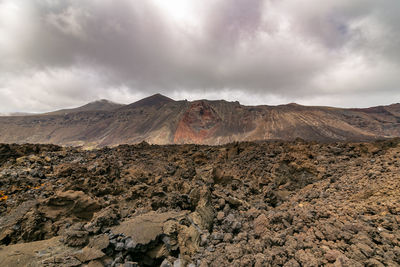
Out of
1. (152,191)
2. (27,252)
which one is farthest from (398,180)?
(27,252)

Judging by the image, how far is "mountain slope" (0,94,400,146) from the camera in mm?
58625

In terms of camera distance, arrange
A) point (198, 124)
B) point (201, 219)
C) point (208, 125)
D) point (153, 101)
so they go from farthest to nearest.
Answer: point (153, 101)
point (198, 124)
point (208, 125)
point (201, 219)

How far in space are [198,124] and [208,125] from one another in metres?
4.09

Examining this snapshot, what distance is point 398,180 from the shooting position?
5.04m

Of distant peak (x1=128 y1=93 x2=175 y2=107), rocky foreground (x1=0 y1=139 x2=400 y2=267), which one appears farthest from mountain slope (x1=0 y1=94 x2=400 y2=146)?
rocky foreground (x1=0 y1=139 x2=400 y2=267)

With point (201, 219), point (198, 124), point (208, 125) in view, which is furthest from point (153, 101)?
→ point (201, 219)

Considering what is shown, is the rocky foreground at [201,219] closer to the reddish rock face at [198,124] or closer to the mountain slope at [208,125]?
the mountain slope at [208,125]

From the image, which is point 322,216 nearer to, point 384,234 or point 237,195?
point 384,234

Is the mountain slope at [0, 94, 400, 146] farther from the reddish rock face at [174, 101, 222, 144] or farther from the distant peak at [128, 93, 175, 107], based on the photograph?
the distant peak at [128, 93, 175, 107]

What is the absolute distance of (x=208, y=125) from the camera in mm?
72875

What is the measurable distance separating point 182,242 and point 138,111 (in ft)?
328

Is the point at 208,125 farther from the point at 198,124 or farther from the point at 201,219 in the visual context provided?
the point at 201,219

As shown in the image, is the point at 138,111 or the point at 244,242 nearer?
the point at 244,242

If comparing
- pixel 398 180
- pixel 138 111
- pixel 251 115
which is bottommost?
pixel 398 180
